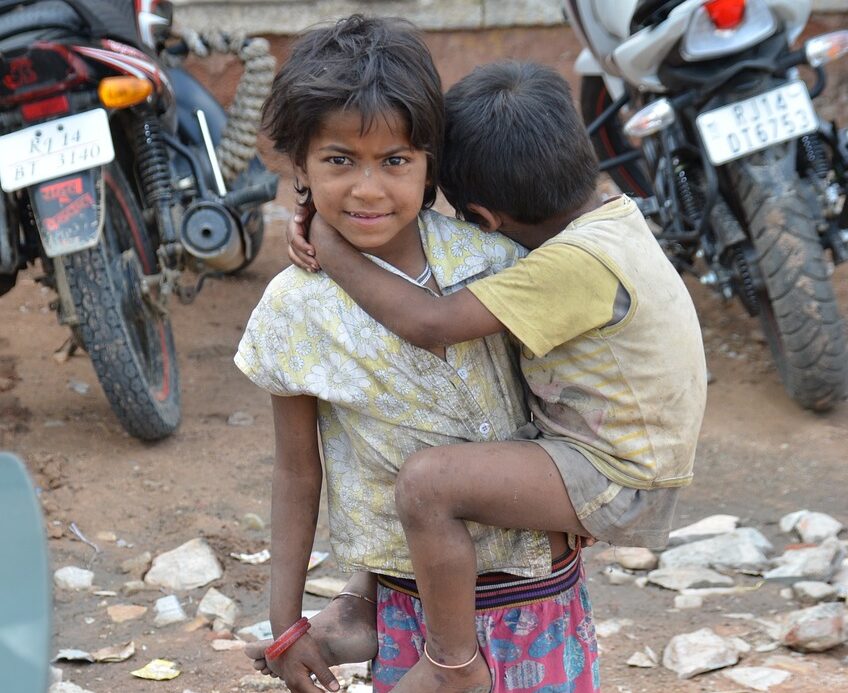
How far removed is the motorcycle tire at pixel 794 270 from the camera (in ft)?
13.9

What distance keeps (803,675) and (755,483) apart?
1.37 metres

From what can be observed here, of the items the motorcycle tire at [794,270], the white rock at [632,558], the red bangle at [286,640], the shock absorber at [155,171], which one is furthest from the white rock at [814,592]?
the shock absorber at [155,171]

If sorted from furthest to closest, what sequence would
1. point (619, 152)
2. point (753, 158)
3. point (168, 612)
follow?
point (619, 152) → point (753, 158) → point (168, 612)

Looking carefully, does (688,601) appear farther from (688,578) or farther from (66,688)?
(66,688)

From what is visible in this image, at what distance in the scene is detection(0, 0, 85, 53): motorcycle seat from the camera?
4.10 metres

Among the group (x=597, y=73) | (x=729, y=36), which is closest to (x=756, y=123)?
(x=729, y=36)

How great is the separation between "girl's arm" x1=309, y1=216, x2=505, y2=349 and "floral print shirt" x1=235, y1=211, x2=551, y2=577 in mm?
36

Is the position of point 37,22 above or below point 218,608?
above

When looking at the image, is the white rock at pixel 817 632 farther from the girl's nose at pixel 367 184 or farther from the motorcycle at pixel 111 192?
the motorcycle at pixel 111 192

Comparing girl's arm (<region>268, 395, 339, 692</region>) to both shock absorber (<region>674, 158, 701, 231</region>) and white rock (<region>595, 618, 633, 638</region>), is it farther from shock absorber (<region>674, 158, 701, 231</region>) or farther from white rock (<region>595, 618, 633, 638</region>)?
shock absorber (<region>674, 158, 701, 231</region>)

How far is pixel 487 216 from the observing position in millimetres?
1917

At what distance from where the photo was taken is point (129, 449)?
14.6ft

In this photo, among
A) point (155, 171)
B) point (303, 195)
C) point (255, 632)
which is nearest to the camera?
point (303, 195)

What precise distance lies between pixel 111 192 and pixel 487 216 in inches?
108
